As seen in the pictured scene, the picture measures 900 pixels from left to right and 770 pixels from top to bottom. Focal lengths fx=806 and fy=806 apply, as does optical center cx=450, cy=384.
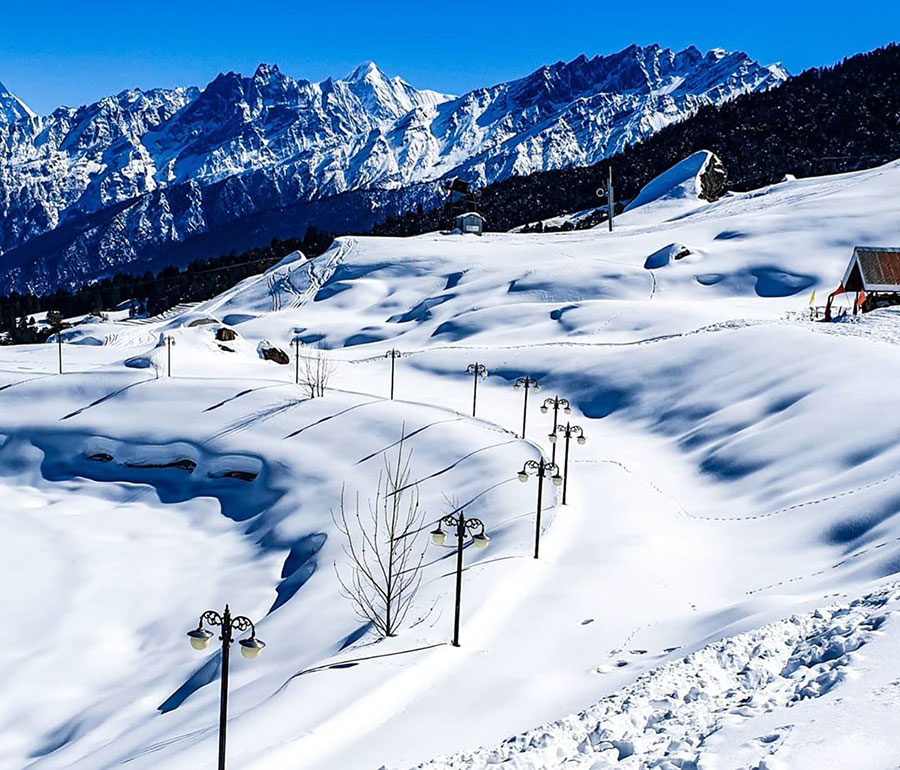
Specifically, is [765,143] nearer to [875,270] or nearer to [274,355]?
[875,270]

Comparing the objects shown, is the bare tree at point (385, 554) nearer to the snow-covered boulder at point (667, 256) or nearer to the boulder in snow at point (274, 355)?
the boulder in snow at point (274, 355)

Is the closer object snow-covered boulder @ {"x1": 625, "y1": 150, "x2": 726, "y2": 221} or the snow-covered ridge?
the snow-covered ridge

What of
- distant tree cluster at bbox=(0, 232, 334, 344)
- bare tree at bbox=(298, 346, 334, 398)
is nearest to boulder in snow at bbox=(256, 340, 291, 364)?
bare tree at bbox=(298, 346, 334, 398)

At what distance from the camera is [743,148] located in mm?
143000

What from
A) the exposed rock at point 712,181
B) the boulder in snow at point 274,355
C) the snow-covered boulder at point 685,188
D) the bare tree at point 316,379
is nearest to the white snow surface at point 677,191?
the snow-covered boulder at point 685,188

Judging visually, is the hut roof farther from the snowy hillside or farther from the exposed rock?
the exposed rock

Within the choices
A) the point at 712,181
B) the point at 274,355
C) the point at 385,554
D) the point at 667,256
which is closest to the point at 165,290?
the point at 712,181

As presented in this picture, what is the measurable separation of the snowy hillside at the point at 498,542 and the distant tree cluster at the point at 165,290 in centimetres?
6598

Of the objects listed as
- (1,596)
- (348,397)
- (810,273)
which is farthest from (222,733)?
(810,273)

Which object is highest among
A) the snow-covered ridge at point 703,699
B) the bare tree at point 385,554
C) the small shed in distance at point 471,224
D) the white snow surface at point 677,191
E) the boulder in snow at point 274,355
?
the white snow surface at point 677,191

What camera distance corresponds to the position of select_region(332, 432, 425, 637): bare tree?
65.7ft

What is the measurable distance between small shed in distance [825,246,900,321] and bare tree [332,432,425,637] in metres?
27.1

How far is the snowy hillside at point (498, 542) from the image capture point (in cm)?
1234

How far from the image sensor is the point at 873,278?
44156mm
